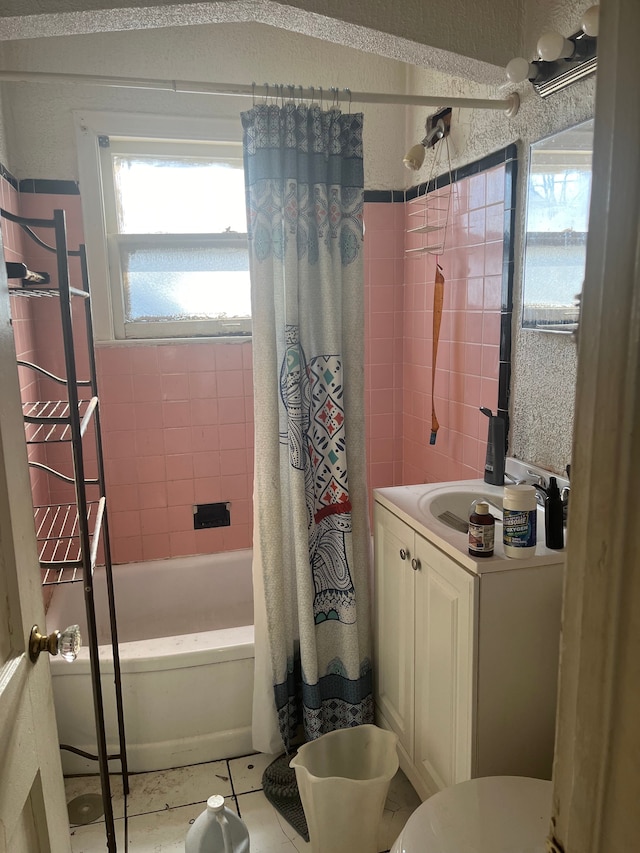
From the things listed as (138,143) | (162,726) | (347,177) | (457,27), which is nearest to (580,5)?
(457,27)

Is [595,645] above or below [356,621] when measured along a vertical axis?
above

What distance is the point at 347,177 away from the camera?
1862 mm

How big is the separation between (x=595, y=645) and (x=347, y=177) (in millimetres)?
1695

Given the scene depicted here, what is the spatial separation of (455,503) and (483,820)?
0.88 meters

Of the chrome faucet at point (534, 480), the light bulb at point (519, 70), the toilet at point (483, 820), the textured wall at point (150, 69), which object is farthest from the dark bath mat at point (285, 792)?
the textured wall at point (150, 69)

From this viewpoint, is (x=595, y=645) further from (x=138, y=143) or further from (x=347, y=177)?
(x=138, y=143)

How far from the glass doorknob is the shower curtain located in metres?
0.99

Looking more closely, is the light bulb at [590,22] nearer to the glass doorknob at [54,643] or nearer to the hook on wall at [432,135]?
the hook on wall at [432,135]

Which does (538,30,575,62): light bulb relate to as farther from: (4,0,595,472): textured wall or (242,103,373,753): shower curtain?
(242,103,373,753): shower curtain

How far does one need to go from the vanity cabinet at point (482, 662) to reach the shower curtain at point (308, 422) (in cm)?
32

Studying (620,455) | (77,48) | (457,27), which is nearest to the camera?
(620,455)

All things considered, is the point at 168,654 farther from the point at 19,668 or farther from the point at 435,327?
the point at 435,327

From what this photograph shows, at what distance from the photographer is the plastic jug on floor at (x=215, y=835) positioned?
4.87 ft

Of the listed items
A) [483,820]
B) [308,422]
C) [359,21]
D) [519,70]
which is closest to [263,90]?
[359,21]
